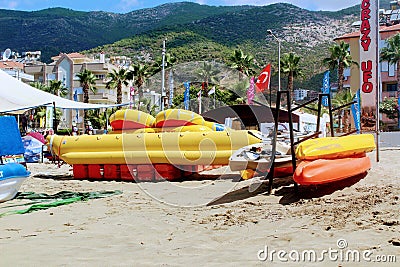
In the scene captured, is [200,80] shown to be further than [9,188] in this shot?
Yes

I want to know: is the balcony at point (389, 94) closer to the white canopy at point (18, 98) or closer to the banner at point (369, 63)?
the white canopy at point (18, 98)

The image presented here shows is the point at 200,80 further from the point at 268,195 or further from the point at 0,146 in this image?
the point at 0,146

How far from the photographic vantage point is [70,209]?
7000 mm


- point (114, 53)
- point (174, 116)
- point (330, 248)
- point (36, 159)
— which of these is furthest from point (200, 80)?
point (114, 53)

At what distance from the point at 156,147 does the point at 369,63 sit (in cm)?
489

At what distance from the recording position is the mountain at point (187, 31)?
72.3 meters

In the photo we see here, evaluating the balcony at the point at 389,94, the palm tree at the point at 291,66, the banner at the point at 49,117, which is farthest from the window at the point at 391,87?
the banner at the point at 49,117

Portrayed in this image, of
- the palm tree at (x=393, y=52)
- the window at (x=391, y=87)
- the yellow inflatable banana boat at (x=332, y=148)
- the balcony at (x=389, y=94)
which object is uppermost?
the palm tree at (x=393, y=52)

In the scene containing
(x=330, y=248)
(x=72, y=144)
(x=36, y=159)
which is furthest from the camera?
(x=36, y=159)

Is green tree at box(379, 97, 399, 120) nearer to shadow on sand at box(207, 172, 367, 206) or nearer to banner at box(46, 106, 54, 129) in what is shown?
banner at box(46, 106, 54, 129)

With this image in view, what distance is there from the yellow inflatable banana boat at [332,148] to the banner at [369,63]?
6.60 ft

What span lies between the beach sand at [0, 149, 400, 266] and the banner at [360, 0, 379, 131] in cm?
126

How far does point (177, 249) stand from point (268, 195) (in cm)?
300

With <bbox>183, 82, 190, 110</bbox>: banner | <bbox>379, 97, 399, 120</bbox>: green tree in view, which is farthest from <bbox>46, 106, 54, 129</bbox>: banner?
<bbox>379, 97, 399, 120</bbox>: green tree
